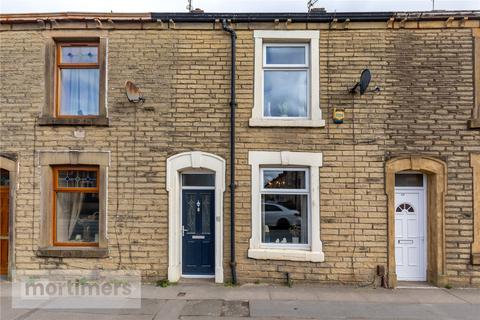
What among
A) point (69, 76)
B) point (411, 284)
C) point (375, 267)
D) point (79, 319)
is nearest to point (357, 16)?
point (375, 267)

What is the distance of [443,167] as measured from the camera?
710cm

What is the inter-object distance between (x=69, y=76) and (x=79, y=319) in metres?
5.10

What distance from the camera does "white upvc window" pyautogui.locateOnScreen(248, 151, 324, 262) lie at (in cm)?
714

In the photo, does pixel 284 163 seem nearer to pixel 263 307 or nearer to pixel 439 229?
pixel 263 307

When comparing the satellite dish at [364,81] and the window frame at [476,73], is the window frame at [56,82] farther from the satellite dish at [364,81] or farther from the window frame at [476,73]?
the window frame at [476,73]

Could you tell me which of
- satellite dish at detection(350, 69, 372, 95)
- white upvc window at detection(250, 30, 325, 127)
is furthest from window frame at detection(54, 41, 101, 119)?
satellite dish at detection(350, 69, 372, 95)

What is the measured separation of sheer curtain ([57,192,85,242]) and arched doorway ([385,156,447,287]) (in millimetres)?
6551

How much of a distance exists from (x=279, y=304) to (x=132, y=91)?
16.3 feet

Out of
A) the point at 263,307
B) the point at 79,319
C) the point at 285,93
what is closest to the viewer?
the point at 79,319

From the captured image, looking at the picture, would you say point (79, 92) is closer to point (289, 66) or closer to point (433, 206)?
point (289, 66)

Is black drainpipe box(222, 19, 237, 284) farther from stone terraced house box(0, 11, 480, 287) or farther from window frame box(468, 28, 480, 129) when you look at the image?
window frame box(468, 28, 480, 129)

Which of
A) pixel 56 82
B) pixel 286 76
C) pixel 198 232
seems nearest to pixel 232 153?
pixel 198 232

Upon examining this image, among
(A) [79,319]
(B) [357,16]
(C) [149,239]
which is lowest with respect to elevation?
(A) [79,319]

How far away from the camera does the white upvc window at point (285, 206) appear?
23.4 ft
